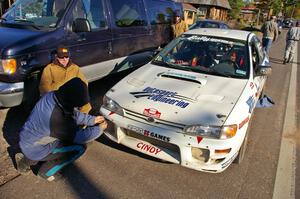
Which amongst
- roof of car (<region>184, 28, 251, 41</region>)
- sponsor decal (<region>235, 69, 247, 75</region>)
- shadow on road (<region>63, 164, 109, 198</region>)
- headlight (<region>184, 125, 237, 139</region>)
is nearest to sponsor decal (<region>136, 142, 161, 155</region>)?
headlight (<region>184, 125, 237, 139</region>)

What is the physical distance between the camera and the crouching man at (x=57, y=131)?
8.20 feet

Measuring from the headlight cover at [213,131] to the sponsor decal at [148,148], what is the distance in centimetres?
43

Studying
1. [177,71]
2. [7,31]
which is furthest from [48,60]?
[177,71]

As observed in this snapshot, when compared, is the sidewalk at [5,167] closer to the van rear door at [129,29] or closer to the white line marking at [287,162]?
the van rear door at [129,29]

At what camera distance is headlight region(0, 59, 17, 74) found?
3.64 meters

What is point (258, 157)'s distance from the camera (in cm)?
370

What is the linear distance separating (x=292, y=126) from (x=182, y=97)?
2666mm

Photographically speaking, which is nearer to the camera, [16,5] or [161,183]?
[161,183]

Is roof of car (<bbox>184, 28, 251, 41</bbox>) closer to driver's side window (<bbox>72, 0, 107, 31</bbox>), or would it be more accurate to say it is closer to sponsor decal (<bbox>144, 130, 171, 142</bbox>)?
driver's side window (<bbox>72, 0, 107, 31</bbox>)

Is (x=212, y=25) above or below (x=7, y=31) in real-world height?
below

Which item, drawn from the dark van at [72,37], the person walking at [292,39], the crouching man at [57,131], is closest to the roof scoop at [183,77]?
the crouching man at [57,131]

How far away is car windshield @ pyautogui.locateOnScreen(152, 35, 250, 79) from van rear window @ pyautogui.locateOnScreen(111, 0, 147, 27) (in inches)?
58.5

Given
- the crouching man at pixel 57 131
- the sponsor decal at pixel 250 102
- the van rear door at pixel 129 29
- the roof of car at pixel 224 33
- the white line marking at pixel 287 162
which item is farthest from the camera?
the van rear door at pixel 129 29

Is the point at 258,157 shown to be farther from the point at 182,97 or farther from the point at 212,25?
the point at 212,25
